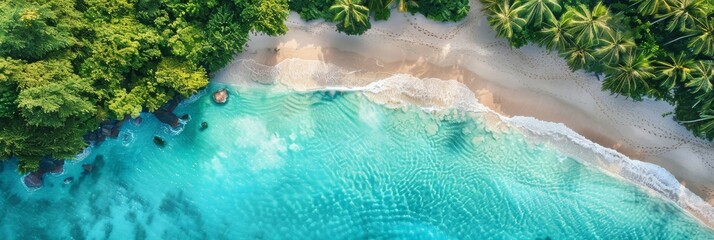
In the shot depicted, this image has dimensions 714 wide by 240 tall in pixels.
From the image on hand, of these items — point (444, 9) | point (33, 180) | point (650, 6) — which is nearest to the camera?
point (650, 6)

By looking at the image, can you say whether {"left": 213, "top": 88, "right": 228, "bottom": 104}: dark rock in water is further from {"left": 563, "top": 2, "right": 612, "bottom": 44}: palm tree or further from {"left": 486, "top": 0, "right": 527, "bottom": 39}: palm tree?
{"left": 563, "top": 2, "right": 612, "bottom": 44}: palm tree

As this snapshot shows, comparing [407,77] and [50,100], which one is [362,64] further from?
[50,100]

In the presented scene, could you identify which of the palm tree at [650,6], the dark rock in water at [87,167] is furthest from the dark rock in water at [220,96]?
the palm tree at [650,6]

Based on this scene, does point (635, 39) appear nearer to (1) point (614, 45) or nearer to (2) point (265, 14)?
(1) point (614, 45)

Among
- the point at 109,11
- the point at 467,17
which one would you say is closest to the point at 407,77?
the point at 467,17

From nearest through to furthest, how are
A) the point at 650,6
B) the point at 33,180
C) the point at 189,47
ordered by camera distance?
the point at 650,6 → the point at 189,47 → the point at 33,180

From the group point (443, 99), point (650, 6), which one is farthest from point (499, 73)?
point (650, 6)

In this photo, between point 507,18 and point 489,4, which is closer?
point 507,18
